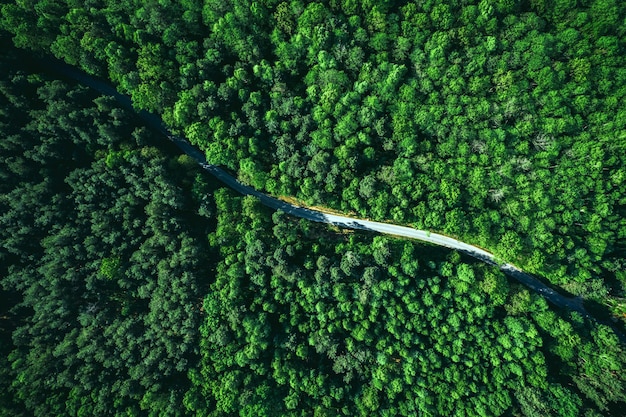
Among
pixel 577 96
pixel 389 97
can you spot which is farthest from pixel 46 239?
pixel 577 96

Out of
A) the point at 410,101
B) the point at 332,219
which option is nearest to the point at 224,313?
the point at 332,219

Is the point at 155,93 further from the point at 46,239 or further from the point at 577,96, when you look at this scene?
the point at 577,96

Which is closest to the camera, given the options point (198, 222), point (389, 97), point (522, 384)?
point (522, 384)

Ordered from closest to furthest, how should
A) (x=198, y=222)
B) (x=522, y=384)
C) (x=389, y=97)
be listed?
(x=522, y=384) < (x=389, y=97) < (x=198, y=222)

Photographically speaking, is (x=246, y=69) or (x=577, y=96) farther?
(x=246, y=69)

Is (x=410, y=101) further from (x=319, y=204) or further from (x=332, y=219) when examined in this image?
(x=332, y=219)

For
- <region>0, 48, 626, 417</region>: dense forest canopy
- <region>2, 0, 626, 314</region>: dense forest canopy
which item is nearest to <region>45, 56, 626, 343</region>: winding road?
<region>0, 48, 626, 417</region>: dense forest canopy
